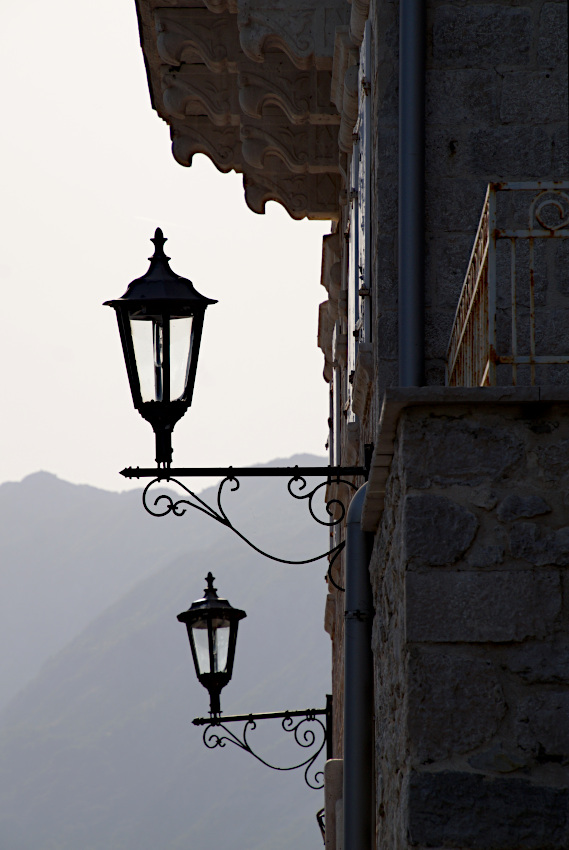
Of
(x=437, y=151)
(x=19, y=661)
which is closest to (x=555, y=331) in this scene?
(x=437, y=151)

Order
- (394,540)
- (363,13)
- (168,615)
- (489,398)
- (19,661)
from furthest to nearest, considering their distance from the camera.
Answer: (19,661)
(168,615)
(363,13)
(394,540)
(489,398)

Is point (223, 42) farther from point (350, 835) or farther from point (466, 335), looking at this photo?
point (350, 835)

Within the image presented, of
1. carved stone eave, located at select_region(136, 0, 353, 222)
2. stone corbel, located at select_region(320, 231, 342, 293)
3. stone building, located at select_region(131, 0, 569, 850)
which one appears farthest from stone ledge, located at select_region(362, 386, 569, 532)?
stone corbel, located at select_region(320, 231, 342, 293)

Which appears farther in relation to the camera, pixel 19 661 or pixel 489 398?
pixel 19 661

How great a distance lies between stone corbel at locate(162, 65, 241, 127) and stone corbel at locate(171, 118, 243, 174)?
0.53m

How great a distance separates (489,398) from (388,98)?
2.19 metres

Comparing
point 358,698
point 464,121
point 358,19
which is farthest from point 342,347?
point 358,698

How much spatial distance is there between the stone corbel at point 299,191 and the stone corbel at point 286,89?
128 cm

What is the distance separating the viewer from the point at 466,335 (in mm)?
4391

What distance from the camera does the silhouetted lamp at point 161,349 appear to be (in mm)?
5062

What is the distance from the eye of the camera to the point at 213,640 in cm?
890

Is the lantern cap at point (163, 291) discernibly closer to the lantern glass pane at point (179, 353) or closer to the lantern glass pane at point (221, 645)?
the lantern glass pane at point (179, 353)

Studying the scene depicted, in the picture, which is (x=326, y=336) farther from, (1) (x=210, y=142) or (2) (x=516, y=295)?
(2) (x=516, y=295)

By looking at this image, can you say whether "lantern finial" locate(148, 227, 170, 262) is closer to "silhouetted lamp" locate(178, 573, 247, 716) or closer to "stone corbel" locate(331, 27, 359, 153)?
"stone corbel" locate(331, 27, 359, 153)
